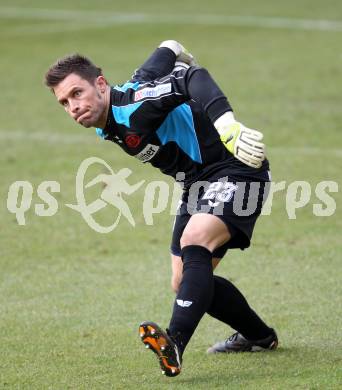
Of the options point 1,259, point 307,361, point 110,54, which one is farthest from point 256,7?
point 307,361

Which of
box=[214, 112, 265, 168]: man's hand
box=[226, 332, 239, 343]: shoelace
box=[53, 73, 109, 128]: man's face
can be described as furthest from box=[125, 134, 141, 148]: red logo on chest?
box=[226, 332, 239, 343]: shoelace

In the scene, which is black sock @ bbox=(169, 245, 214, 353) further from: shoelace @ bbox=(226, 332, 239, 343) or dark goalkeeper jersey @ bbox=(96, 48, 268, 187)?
shoelace @ bbox=(226, 332, 239, 343)

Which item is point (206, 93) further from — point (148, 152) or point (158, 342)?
point (158, 342)

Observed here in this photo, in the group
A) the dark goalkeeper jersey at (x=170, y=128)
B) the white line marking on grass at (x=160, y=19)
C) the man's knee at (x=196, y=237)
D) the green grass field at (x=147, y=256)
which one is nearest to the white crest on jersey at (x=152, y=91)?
the dark goalkeeper jersey at (x=170, y=128)

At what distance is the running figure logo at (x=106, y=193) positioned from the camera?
34.7ft

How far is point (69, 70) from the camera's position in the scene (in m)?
5.98

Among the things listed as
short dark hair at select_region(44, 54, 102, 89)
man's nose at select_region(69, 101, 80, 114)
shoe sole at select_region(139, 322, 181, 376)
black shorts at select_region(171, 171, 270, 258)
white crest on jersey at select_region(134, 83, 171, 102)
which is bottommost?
shoe sole at select_region(139, 322, 181, 376)

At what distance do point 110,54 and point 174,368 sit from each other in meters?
15.9

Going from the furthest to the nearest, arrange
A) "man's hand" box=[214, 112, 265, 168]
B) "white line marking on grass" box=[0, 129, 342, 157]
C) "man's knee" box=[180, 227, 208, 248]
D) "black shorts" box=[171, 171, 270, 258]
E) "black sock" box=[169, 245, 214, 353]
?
"white line marking on grass" box=[0, 129, 342, 157] → "black shorts" box=[171, 171, 270, 258] → "man's knee" box=[180, 227, 208, 248] → "black sock" box=[169, 245, 214, 353] → "man's hand" box=[214, 112, 265, 168]

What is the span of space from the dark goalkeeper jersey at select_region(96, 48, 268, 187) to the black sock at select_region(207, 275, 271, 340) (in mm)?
712

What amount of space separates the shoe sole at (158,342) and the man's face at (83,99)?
130 centimetres

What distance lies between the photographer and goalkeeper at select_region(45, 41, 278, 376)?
566cm

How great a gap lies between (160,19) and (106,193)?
14.9m

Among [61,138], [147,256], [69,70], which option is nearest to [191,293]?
[69,70]
